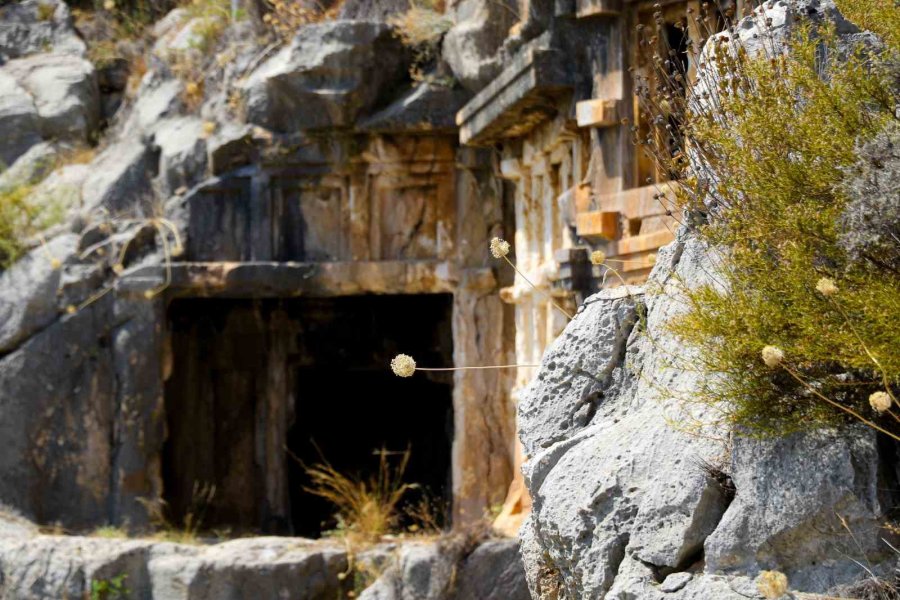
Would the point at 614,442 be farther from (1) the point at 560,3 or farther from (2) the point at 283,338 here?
(2) the point at 283,338

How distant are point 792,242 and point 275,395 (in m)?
9.54

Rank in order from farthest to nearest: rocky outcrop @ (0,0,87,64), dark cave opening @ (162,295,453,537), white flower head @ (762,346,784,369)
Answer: rocky outcrop @ (0,0,87,64)
dark cave opening @ (162,295,453,537)
white flower head @ (762,346,784,369)

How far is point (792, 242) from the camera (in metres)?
3.54

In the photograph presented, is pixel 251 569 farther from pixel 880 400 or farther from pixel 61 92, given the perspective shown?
pixel 880 400

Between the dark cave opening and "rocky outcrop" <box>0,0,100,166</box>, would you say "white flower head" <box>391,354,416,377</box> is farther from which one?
"rocky outcrop" <box>0,0,100,166</box>

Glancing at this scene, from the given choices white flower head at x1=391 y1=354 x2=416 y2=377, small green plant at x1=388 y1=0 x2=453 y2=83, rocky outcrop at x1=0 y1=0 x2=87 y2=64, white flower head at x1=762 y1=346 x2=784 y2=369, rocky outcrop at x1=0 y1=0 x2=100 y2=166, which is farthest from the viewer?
rocky outcrop at x1=0 y1=0 x2=87 y2=64

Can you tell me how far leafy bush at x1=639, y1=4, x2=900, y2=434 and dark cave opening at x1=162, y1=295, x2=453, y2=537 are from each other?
25.9 ft

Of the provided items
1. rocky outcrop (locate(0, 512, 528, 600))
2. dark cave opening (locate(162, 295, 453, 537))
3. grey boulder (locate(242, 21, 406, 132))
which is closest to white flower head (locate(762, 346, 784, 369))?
rocky outcrop (locate(0, 512, 528, 600))

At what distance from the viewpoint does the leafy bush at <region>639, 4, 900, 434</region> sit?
3375 mm

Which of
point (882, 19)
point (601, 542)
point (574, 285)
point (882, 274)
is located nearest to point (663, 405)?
point (601, 542)

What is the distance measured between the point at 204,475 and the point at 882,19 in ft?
31.2

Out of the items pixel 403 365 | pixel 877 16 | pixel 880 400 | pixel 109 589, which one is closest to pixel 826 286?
pixel 880 400

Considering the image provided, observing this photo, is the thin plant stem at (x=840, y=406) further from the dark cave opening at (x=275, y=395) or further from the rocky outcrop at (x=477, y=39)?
the dark cave opening at (x=275, y=395)

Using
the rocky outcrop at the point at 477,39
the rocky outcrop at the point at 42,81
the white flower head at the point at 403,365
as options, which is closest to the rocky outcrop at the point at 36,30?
the rocky outcrop at the point at 42,81
